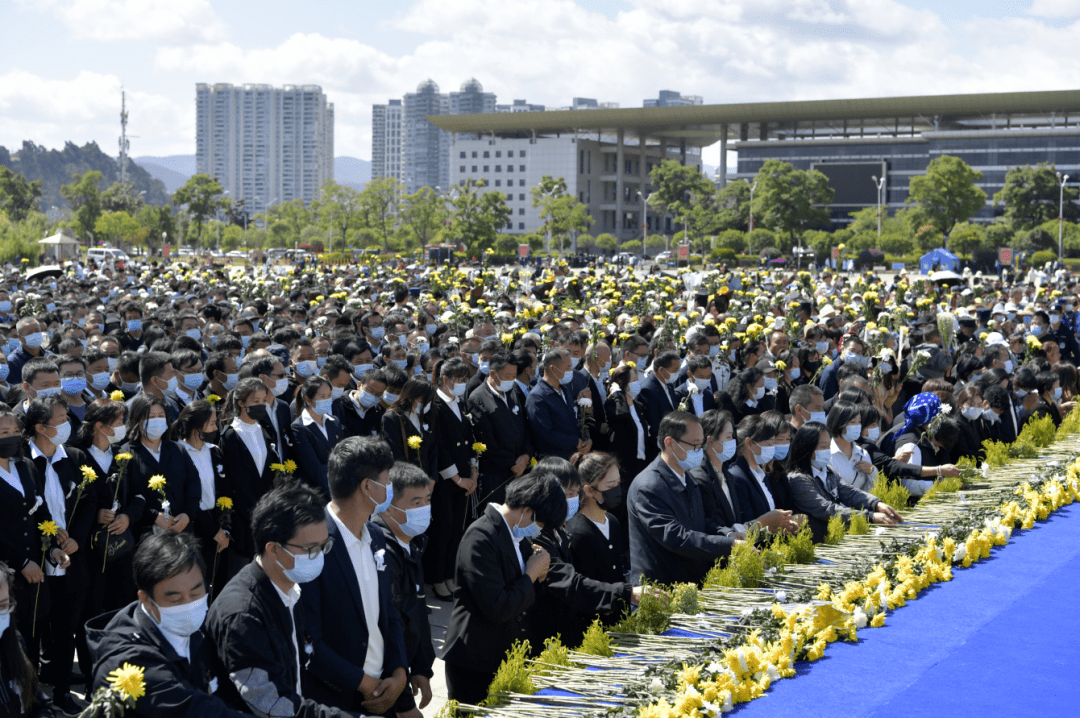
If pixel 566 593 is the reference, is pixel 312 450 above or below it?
above

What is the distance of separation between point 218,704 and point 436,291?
56.7 feet

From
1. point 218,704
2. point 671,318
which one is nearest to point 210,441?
point 218,704

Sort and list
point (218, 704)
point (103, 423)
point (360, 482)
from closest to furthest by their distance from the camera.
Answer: point (218, 704)
point (360, 482)
point (103, 423)

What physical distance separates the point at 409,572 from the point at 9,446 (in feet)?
8.26

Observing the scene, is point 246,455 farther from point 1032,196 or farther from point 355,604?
point 1032,196

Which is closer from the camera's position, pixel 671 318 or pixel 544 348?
pixel 544 348

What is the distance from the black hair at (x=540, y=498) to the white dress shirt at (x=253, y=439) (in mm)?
2722

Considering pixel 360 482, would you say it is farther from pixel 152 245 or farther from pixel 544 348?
pixel 152 245

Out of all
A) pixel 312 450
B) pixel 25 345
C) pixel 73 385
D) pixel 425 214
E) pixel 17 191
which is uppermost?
pixel 17 191

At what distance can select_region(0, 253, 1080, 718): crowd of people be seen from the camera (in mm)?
3660

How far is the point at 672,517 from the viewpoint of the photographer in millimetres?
5363

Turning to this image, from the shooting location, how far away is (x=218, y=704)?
3316mm

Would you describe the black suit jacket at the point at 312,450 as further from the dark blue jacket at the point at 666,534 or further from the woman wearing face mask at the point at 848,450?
the woman wearing face mask at the point at 848,450

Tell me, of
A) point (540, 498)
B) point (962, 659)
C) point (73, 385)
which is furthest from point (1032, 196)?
point (540, 498)
